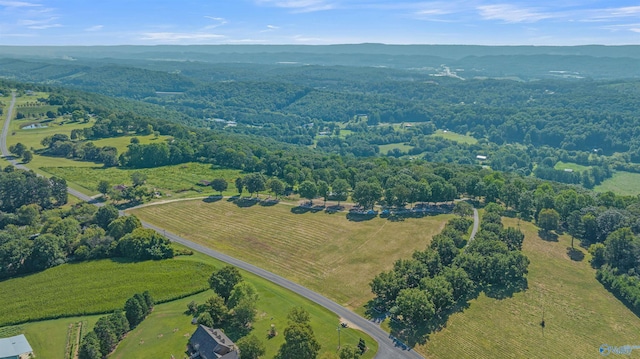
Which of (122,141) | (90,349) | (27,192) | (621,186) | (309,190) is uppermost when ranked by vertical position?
(122,141)

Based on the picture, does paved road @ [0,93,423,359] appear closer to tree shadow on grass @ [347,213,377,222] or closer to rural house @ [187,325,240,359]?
rural house @ [187,325,240,359]

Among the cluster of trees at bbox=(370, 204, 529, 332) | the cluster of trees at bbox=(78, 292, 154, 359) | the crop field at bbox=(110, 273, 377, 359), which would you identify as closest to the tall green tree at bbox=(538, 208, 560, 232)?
the cluster of trees at bbox=(370, 204, 529, 332)

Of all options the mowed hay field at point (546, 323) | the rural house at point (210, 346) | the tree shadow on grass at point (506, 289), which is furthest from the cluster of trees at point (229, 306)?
the tree shadow on grass at point (506, 289)

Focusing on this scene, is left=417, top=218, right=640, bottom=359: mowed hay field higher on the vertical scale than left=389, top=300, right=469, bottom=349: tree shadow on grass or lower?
lower

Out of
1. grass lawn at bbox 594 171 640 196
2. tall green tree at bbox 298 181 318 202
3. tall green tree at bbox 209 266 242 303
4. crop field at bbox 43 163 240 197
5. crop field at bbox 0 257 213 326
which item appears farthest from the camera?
grass lawn at bbox 594 171 640 196

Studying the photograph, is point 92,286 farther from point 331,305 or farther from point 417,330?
point 417,330

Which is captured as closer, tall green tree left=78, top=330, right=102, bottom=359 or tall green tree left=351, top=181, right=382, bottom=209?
tall green tree left=78, top=330, right=102, bottom=359

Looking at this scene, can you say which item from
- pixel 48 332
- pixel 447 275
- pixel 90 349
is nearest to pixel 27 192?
pixel 48 332
